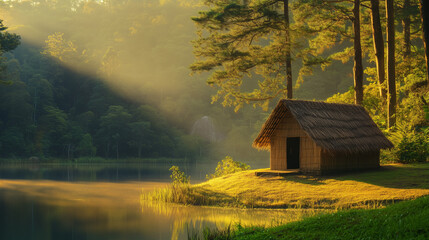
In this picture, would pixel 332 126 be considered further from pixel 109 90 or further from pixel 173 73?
pixel 173 73

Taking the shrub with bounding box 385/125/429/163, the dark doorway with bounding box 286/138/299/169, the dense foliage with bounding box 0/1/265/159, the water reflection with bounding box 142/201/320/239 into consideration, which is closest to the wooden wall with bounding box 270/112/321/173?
the dark doorway with bounding box 286/138/299/169

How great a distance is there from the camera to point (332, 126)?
1920 centimetres

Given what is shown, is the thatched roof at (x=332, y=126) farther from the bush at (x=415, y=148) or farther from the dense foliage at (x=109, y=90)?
the dense foliage at (x=109, y=90)

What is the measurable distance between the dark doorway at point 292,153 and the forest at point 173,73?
4.34 metres

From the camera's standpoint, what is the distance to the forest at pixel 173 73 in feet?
78.7

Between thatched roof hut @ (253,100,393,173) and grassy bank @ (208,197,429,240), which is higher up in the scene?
thatched roof hut @ (253,100,393,173)

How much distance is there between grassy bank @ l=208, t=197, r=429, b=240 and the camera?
27.4ft

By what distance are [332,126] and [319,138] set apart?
143cm

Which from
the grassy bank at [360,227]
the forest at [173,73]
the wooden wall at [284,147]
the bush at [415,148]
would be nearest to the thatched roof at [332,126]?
the wooden wall at [284,147]

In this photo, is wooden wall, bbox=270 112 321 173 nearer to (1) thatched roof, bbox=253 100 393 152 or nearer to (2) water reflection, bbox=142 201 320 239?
(1) thatched roof, bbox=253 100 393 152

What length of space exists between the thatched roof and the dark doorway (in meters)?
0.89

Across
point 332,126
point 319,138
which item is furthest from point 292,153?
point 319,138

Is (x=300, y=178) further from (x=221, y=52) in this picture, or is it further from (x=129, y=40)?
(x=129, y=40)

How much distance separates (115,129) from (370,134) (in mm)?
48538
